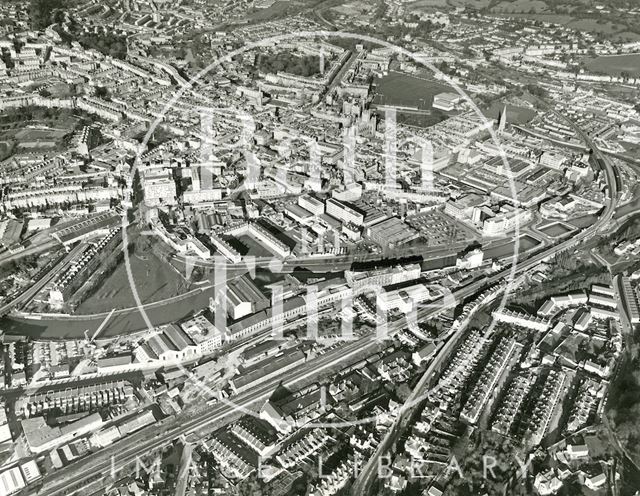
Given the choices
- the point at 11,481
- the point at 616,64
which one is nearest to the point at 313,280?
the point at 11,481

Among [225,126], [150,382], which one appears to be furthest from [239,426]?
[225,126]

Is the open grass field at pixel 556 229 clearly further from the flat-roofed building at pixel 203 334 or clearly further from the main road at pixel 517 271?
the flat-roofed building at pixel 203 334

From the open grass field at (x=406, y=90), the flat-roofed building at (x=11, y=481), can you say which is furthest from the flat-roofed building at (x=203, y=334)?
the open grass field at (x=406, y=90)

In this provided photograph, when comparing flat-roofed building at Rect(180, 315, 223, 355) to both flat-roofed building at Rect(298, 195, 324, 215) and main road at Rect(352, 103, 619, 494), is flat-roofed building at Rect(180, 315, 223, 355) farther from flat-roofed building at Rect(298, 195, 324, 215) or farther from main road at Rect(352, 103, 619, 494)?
flat-roofed building at Rect(298, 195, 324, 215)

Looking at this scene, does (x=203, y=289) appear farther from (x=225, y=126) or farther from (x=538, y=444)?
(x=225, y=126)

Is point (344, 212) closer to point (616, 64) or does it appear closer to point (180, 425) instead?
point (180, 425)

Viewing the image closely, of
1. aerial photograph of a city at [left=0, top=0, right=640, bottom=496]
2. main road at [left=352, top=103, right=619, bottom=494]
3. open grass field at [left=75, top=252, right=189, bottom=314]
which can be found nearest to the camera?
main road at [left=352, top=103, right=619, bottom=494]

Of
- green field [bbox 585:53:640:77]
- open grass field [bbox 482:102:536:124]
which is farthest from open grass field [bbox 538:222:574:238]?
green field [bbox 585:53:640:77]

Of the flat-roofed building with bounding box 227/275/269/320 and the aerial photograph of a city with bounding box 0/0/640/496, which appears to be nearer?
the aerial photograph of a city with bounding box 0/0/640/496
